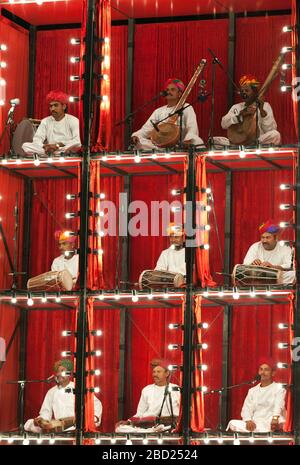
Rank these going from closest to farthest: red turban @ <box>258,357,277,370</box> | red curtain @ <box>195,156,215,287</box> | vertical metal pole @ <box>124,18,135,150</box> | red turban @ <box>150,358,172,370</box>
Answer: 1. red curtain @ <box>195,156,215,287</box>
2. red turban @ <box>150,358,172,370</box>
3. red turban @ <box>258,357,277,370</box>
4. vertical metal pole @ <box>124,18,135,150</box>

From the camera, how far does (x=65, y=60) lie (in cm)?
1883

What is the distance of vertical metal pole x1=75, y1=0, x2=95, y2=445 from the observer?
16.8m

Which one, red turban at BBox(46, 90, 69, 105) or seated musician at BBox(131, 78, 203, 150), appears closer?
seated musician at BBox(131, 78, 203, 150)

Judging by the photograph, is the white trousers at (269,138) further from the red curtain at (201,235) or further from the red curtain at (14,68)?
the red curtain at (14,68)

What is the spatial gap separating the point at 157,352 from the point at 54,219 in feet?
6.45

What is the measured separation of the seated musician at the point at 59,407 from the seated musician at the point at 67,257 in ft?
3.34

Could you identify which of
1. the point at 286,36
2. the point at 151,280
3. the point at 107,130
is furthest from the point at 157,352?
the point at 286,36

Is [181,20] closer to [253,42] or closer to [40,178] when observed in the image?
[253,42]

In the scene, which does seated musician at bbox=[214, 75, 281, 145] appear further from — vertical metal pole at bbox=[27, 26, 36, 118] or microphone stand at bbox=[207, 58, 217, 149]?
vertical metal pole at bbox=[27, 26, 36, 118]

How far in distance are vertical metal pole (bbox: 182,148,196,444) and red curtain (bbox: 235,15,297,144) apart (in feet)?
4.87

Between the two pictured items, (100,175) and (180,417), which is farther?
(100,175)

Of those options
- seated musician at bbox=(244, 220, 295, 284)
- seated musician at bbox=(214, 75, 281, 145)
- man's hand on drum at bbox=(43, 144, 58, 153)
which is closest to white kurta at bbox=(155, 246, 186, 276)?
→ seated musician at bbox=(244, 220, 295, 284)

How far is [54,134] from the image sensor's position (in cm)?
1797
